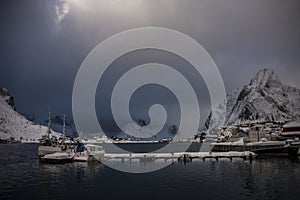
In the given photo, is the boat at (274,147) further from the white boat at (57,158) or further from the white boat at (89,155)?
the white boat at (57,158)

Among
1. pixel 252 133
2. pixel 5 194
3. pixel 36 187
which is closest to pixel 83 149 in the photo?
pixel 36 187

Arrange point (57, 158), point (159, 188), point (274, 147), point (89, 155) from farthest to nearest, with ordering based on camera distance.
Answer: point (274, 147)
point (89, 155)
point (57, 158)
point (159, 188)

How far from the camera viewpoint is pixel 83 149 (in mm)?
95000

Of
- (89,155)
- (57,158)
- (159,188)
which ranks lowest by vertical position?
(159,188)

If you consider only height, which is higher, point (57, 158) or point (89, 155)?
point (89, 155)

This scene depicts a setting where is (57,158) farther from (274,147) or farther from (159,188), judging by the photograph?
(274,147)

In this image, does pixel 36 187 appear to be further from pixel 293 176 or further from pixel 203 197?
pixel 293 176

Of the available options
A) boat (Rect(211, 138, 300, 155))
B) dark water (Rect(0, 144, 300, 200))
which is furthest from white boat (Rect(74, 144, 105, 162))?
boat (Rect(211, 138, 300, 155))

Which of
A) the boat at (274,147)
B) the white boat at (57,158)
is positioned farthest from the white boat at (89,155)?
the boat at (274,147)

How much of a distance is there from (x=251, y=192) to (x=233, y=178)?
45.2 ft

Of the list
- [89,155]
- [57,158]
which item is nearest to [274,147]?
[89,155]

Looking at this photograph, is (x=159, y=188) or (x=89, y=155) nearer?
(x=159, y=188)

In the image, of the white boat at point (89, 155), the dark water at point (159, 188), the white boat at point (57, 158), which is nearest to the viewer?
the dark water at point (159, 188)

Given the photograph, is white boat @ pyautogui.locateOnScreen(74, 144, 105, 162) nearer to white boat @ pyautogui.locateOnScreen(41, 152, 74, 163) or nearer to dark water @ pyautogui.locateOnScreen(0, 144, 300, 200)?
white boat @ pyautogui.locateOnScreen(41, 152, 74, 163)
